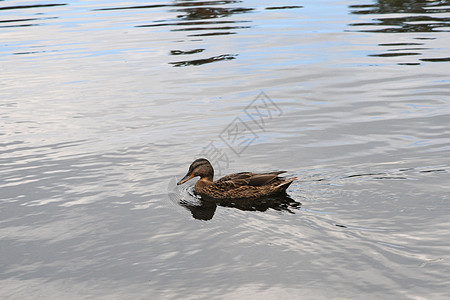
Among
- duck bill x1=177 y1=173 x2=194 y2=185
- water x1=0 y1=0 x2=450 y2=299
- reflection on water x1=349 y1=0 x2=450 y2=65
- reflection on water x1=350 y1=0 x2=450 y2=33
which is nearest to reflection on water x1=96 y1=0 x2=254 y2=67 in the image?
water x1=0 y1=0 x2=450 y2=299

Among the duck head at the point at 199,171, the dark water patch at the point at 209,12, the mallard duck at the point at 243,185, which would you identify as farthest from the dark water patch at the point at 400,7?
the mallard duck at the point at 243,185

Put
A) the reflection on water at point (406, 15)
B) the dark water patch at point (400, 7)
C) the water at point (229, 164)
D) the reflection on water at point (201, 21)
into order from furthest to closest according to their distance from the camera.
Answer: the dark water patch at point (400, 7) → the reflection on water at point (406, 15) → the reflection on water at point (201, 21) → the water at point (229, 164)

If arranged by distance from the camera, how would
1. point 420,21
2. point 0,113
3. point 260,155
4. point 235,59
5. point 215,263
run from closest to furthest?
point 215,263, point 260,155, point 0,113, point 235,59, point 420,21

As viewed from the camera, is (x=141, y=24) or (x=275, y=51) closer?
(x=275, y=51)

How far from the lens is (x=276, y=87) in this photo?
53.4ft

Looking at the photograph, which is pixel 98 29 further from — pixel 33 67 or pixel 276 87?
pixel 276 87

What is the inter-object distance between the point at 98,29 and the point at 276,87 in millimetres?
15735

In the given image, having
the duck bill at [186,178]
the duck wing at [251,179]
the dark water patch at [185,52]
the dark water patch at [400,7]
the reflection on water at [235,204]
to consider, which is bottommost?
the dark water patch at [400,7]

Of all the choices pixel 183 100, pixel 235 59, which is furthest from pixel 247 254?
pixel 235 59

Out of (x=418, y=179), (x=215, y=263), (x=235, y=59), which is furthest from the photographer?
(x=235, y=59)

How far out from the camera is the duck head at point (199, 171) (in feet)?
32.8

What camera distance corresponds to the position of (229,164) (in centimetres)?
1106

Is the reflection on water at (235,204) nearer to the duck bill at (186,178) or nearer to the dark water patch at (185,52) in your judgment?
the duck bill at (186,178)

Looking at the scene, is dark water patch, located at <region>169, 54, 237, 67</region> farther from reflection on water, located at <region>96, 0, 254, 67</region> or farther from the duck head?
the duck head
